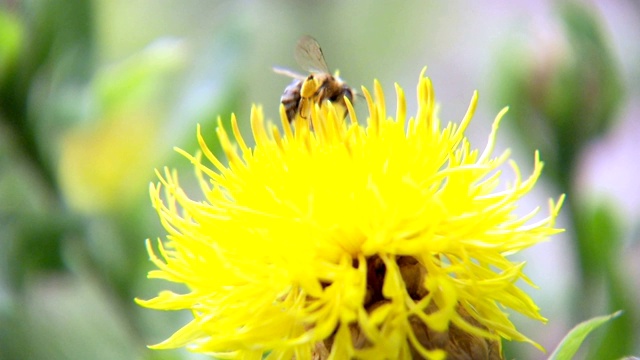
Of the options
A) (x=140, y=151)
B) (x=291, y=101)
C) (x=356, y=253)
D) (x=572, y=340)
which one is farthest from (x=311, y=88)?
(x=140, y=151)

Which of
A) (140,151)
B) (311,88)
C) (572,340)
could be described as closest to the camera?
(572,340)

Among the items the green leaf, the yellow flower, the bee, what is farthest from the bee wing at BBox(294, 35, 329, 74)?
the green leaf

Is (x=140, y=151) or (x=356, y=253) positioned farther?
(x=140, y=151)

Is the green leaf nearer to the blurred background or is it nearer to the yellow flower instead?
the yellow flower

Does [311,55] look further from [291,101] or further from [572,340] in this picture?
[572,340]

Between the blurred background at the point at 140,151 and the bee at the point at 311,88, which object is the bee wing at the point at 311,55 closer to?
the bee at the point at 311,88

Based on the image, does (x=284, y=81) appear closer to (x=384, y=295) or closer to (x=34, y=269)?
(x=34, y=269)
